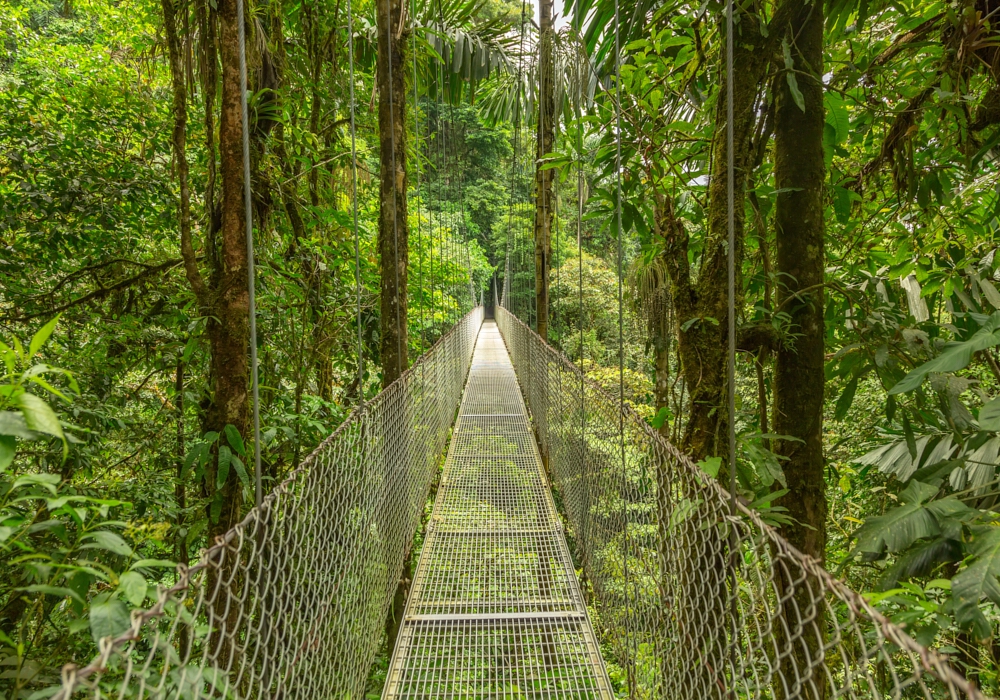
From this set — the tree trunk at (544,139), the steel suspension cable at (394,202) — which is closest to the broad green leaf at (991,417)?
the steel suspension cable at (394,202)

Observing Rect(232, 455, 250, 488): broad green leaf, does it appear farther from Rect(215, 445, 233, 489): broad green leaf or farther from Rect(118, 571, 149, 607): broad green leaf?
Rect(118, 571, 149, 607): broad green leaf

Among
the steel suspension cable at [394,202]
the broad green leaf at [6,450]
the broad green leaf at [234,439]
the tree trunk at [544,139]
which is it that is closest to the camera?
the broad green leaf at [6,450]

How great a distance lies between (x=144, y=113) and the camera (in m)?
2.17

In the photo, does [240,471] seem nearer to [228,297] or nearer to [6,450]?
[228,297]

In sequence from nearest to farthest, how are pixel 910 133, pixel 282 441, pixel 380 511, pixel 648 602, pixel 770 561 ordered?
pixel 770 561
pixel 648 602
pixel 910 133
pixel 380 511
pixel 282 441

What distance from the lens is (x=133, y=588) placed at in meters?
0.62

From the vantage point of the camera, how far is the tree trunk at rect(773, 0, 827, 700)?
51.7 inches

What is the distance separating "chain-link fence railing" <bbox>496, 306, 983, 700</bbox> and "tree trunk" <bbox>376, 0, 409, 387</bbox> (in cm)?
89

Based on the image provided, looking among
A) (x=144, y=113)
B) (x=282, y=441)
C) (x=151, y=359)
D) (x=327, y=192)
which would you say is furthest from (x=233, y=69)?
(x=327, y=192)

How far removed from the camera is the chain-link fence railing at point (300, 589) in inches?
24.6

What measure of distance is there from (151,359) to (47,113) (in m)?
1.06

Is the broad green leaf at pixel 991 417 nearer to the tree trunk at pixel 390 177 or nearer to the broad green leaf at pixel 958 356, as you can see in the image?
the broad green leaf at pixel 958 356

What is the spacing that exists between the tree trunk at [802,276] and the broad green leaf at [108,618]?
134 centimetres

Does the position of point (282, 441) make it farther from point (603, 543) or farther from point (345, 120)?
point (345, 120)
